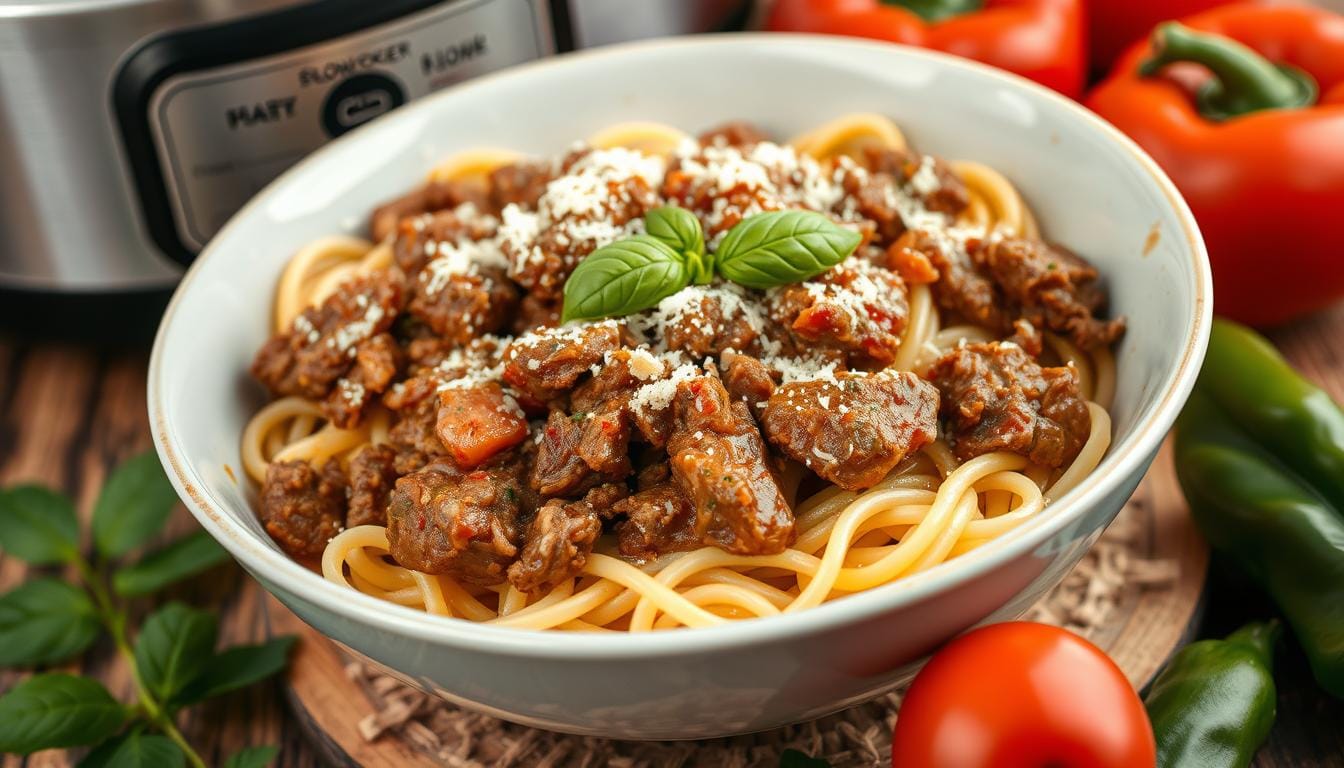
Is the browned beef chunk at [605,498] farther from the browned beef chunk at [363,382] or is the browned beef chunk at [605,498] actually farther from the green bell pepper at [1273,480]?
the green bell pepper at [1273,480]

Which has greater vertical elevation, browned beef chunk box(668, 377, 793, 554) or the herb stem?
browned beef chunk box(668, 377, 793, 554)

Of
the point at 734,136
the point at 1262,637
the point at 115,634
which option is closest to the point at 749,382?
the point at 734,136

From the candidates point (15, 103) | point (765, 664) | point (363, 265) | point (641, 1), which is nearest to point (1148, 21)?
point (641, 1)

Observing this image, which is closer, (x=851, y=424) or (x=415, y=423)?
(x=851, y=424)

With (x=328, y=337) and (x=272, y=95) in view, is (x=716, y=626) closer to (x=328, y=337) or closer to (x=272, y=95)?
(x=328, y=337)

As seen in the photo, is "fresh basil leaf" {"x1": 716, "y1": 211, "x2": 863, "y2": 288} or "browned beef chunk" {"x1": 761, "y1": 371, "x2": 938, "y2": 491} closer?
"browned beef chunk" {"x1": 761, "y1": 371, "x2": 938, "y2": 491}

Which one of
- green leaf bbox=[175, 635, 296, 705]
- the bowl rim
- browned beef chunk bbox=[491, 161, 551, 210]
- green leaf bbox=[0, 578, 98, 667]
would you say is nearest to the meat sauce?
browned beef chunk bbox=[491, 161, 551, 210]

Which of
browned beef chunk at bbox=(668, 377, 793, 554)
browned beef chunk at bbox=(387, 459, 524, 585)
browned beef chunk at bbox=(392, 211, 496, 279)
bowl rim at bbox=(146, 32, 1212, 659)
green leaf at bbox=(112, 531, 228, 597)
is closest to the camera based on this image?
bowl rim at bbox=(146, 32, 1212, 659)

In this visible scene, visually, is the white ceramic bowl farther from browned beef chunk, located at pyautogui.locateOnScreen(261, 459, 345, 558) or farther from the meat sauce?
the meat sauce
